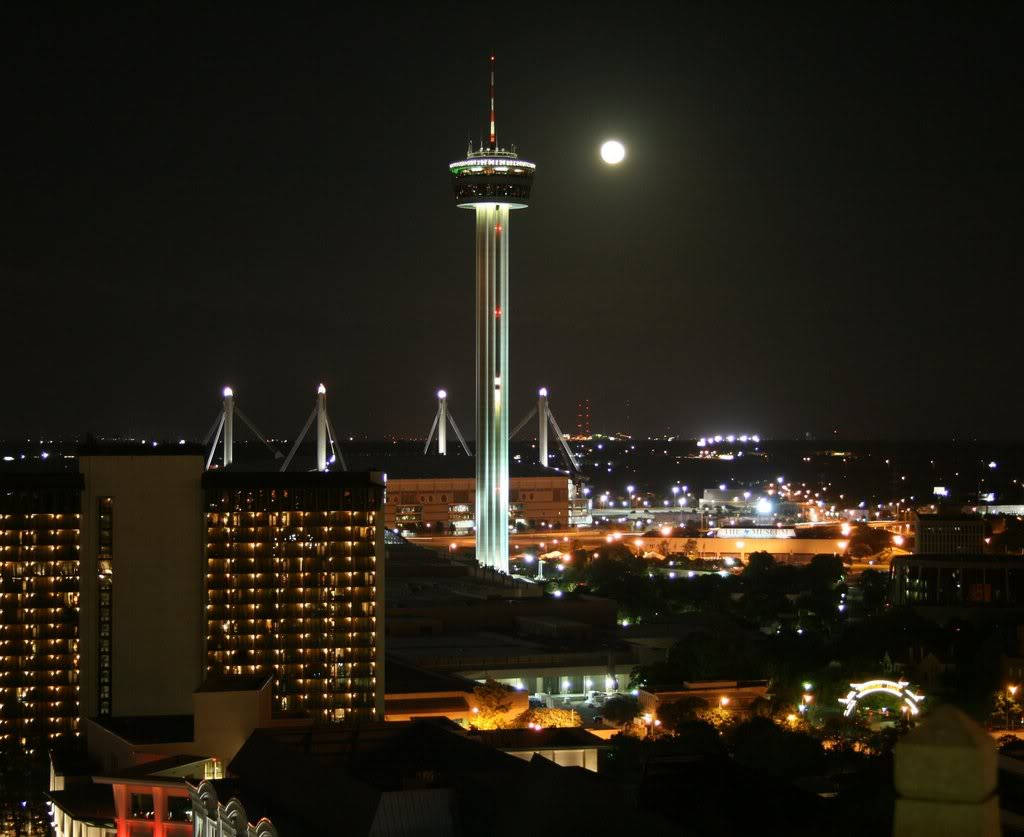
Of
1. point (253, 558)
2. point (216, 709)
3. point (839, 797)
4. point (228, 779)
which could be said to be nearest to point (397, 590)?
point (253, 558)

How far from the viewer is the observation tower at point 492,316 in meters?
45.9

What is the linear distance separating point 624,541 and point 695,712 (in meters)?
34.9

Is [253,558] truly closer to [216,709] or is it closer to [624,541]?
[216,709]

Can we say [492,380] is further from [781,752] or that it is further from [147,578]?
[781,752]

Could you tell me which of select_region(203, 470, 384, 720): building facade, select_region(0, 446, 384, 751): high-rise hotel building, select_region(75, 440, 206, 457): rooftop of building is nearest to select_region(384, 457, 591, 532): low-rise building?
select_region(203, 470, 384, 720): building facade

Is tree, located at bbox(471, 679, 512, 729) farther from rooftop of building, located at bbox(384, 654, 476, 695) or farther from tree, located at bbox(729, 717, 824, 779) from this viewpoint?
tree, located at bbox(729, 717, 824, 779)

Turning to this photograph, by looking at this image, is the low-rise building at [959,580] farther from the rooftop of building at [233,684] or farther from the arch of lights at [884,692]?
the rooftop of building at [233,684]

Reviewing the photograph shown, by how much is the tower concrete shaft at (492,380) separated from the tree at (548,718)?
23.1 metres

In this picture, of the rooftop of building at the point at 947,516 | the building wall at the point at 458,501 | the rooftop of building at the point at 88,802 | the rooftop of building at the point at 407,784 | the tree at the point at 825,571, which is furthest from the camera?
the building wall at the point at 458,501

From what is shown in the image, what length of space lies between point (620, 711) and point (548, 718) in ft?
3.26

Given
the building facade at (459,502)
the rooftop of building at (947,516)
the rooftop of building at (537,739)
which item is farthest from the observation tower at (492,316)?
the rooftop of building at (537,739)

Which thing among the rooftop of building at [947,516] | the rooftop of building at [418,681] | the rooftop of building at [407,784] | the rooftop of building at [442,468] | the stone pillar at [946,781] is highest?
the rooftop of building at [442,468]

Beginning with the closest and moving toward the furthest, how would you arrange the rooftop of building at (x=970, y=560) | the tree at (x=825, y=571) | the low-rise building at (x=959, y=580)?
the low-rise building at (x=959, y=580), the rooftop of building at (x=970, y=560), the tree at (x=825, y=571)

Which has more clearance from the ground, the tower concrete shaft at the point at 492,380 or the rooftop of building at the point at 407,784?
the tower concrete shaft at the point at 492,380
